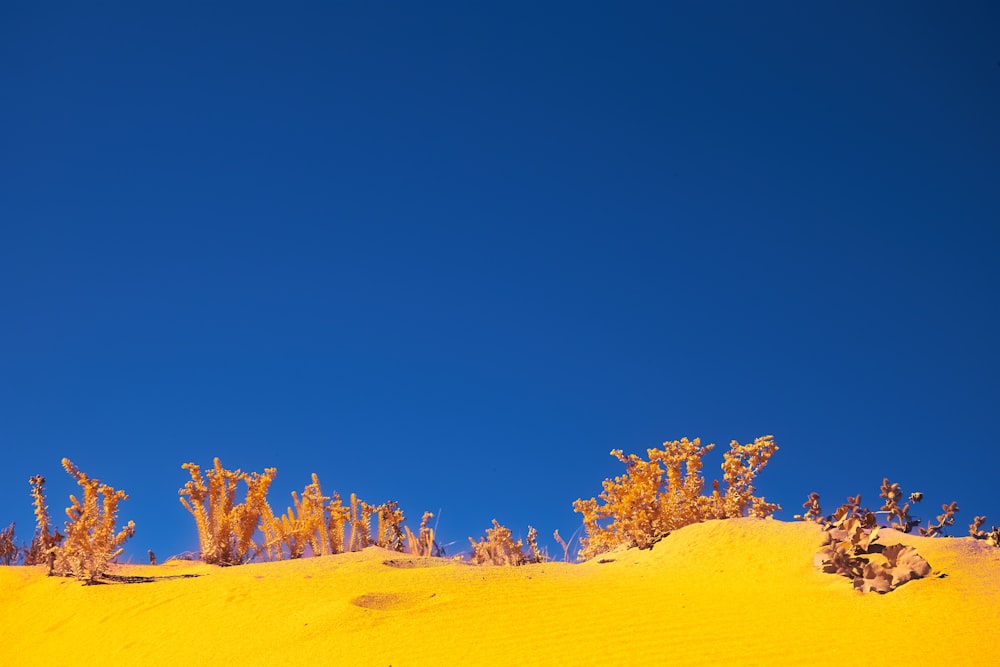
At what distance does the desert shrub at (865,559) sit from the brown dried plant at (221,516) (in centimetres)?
479

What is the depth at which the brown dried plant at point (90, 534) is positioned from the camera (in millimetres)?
5195

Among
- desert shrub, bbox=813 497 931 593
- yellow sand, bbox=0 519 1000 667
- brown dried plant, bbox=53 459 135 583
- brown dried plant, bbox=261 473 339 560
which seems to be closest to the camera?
yellow sand, bbox=0 519 1000 667

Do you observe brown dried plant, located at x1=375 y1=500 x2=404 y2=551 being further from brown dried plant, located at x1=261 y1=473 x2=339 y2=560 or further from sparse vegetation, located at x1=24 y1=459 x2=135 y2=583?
sparse vegetation, located at x1=24 y1=459 x2=135 y2=583

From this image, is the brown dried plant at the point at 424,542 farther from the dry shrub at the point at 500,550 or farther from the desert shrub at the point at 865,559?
the desert shrub at the point at 865,559

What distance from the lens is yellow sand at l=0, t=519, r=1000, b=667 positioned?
3.59 m

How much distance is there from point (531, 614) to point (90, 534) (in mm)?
3613

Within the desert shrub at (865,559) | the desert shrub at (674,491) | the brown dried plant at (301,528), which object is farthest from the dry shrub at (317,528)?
the desert shrub at (865,559)

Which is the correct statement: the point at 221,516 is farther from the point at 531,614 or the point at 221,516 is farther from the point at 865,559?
the point at 865,559

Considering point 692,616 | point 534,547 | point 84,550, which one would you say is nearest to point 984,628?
point 692,616

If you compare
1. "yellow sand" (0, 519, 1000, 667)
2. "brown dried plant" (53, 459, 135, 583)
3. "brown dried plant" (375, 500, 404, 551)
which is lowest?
"yellow sand" (0, 519, 1000, 667)

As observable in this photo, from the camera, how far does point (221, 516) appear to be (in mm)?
6188

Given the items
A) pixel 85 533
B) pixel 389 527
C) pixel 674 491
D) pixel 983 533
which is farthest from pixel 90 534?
pixel 983 533

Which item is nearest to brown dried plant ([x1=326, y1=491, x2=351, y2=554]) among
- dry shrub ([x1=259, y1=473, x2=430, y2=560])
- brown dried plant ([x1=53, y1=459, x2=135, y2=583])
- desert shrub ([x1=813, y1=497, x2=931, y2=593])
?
dry shrub ([x1=259, y1=473, x2=430, y2=560])

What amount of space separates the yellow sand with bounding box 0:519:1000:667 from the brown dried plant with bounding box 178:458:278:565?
2.29 feet
